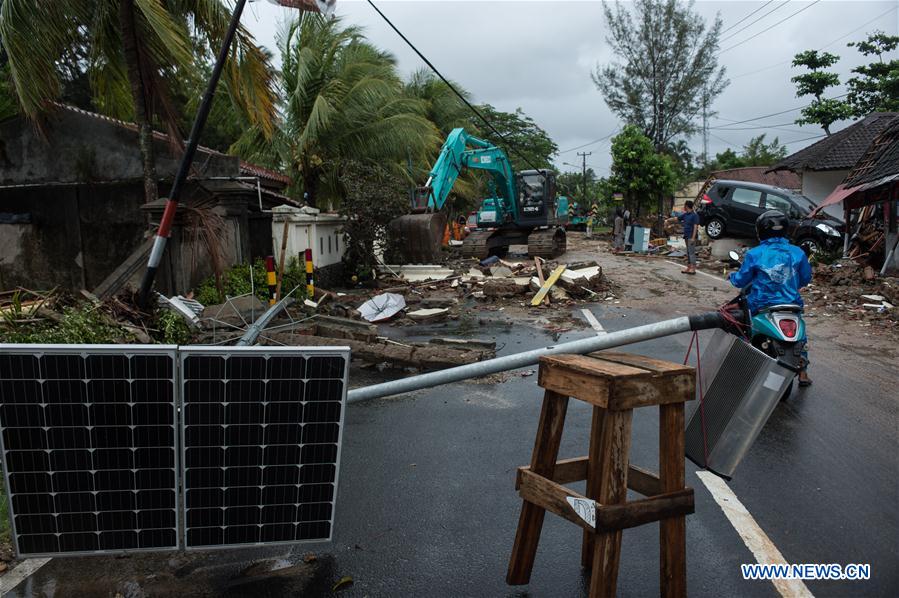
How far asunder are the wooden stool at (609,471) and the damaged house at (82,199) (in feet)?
37.5

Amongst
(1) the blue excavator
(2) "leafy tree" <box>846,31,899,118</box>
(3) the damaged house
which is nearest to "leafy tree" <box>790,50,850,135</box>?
(2) "leafy tree" <box>846,31,899,118</box>

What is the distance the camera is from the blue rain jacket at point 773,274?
6121 millimetres

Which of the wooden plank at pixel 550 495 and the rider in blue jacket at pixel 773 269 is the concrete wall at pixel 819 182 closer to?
the rider in blue jacket at pixel 773 269

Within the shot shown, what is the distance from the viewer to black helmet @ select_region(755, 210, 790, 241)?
624 centimetres

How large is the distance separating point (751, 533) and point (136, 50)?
11.7m

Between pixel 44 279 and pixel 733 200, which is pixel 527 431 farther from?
pixel 733 200

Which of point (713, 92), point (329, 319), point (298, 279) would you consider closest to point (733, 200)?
point (298, 279)

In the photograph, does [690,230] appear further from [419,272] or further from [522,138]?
[522,138]

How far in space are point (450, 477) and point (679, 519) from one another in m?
2.19

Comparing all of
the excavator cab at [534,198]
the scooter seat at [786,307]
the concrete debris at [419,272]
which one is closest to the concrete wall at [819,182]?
the excavator cab at [534,198]

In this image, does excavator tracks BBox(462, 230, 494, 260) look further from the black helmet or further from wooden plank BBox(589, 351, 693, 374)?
wooden plank BBox(589, 351, 693, 374)

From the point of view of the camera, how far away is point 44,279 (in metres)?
15.5

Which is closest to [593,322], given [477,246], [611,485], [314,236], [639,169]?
[314,236]

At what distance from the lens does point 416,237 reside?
66.5 ft
